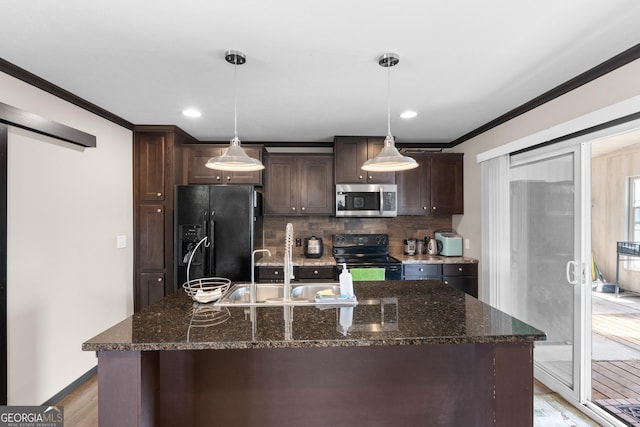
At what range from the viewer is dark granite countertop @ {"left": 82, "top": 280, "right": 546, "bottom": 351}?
1.27 meters

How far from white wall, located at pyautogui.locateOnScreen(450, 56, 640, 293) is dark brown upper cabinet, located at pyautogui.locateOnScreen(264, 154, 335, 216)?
1.69m

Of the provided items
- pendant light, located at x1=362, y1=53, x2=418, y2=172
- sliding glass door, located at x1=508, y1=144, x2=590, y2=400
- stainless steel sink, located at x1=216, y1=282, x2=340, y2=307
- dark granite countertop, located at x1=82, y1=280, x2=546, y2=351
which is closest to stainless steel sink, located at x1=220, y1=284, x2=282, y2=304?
stainless steel sink, located at x1=216, y1=282, x2=340, y2=307

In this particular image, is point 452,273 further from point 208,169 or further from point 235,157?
point 208,169

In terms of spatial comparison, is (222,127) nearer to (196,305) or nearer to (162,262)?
(162,262)

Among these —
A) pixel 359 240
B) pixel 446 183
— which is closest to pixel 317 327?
pixel 359 240

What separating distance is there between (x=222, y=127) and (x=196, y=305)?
7.64 feet

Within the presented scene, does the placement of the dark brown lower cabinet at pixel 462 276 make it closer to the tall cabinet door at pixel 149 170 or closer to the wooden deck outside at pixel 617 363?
the wooden deck outside at pixel 617 363

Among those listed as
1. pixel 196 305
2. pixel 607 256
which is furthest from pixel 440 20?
pixel 607 256

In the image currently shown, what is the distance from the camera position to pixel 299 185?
157 inches

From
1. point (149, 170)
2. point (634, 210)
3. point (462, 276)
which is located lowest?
point (462, 276)

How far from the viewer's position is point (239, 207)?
135 inches

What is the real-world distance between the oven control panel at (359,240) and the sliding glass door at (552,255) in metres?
1.49

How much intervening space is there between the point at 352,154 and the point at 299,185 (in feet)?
2.50

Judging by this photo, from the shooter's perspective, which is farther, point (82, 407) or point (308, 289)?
point (82, 407)
